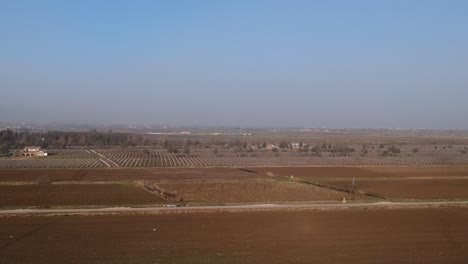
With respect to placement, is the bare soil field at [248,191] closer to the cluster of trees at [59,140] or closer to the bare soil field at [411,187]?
the bare soil field at [411,187]

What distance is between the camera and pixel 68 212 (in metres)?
29.4

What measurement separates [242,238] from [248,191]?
775 inches

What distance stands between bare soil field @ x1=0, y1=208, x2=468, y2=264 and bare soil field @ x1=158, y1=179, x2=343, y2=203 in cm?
760

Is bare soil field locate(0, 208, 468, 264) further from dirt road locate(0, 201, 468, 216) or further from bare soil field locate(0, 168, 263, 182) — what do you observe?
bare soil field locate(0, 168, 263, 182)

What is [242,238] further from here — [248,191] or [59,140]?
[59,140]

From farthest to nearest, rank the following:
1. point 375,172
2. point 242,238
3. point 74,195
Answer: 1. point 375,172
2. point 74,195
3. point 242,238

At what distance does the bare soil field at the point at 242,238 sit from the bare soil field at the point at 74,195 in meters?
7.43

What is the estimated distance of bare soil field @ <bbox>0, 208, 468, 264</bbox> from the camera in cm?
1955

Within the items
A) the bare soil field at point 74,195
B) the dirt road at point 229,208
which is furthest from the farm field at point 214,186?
the dirt road at point 229,208

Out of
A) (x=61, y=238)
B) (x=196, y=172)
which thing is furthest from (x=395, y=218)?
(x=196, y=172)

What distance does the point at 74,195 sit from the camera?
3953 cm

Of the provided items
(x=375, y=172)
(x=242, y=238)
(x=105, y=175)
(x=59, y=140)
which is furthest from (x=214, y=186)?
(x=59, y=140)

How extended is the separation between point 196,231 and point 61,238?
6.16 meters

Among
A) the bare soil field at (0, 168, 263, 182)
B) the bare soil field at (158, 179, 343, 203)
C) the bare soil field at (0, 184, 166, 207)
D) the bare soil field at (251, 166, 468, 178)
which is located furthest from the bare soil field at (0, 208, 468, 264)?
the bare soil field at (251, 166, 468, 178)
